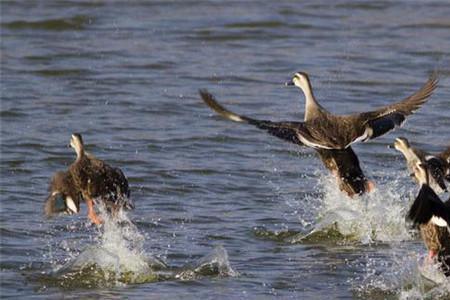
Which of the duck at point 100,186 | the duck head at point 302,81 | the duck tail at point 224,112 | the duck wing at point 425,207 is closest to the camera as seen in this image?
the duck wing at point 425,207

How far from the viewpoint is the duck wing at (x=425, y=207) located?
939cm

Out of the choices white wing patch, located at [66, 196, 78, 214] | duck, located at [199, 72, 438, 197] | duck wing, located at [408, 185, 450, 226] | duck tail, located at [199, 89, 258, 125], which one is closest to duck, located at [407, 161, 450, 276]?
duck wing, located at [408, 185, 450, 226]

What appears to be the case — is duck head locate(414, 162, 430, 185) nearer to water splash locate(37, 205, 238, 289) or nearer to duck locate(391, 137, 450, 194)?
duck locate(391, 137, 450, 194)

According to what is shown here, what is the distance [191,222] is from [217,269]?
6.03 ft

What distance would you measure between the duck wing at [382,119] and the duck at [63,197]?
8.69 feet

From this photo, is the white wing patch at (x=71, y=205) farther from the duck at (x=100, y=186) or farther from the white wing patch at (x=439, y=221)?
the white wing patch at (x=439, y=221)

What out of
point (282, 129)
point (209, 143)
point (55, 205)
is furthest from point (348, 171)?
point (209, 143)

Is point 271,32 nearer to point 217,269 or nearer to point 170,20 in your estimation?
point 170,20

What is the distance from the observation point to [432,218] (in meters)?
9.70

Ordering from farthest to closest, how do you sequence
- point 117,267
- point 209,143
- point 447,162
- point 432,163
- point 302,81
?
point 209,143
point 302,81
point 447,162
point 432,163
point 117,267

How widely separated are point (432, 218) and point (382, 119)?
2988 millimetres

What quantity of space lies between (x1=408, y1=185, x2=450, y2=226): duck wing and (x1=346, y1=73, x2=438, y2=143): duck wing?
2.72m

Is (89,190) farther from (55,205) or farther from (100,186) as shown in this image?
(55,205)

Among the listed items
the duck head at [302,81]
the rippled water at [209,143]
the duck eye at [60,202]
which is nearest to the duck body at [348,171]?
the rippled water at [209,143]
